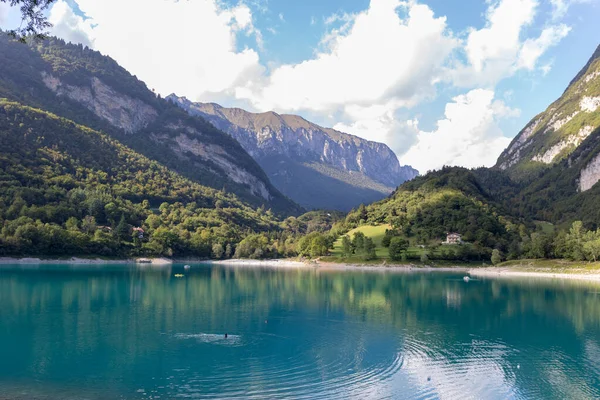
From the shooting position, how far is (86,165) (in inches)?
7259

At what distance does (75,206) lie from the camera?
14062cm

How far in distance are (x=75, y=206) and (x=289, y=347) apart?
127780 millimetres

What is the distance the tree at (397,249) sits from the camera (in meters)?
132

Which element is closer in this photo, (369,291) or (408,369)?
(408,369)

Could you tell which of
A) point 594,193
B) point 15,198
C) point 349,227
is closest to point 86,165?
point 15,198

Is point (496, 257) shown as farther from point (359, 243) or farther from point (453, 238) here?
point (359, 243)

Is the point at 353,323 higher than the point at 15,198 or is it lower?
lower

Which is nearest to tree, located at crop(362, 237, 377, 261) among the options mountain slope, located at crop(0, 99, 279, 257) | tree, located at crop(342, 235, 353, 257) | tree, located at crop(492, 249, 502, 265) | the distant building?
tree, located at crop(342, 235, 353, 257)

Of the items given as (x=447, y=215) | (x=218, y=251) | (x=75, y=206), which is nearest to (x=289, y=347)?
(x=75, y=206)

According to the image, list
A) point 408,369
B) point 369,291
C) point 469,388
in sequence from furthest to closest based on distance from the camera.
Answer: point 369,291
point 408,369
point 469,388

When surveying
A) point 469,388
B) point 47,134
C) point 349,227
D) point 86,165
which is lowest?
point 469,388

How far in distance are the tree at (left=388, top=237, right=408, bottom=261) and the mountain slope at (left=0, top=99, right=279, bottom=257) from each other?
65879mm

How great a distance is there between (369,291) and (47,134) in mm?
161430

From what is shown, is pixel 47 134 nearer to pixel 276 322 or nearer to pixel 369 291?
pixel 369 291
